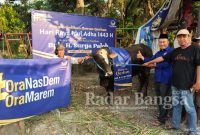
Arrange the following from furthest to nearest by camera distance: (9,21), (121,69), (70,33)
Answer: (9,21) < (70,33) < (121,69)

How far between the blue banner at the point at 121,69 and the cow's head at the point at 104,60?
0.54ft

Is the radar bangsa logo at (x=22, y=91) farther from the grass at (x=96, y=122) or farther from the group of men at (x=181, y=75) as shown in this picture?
the group of men at (x=181, y=75)

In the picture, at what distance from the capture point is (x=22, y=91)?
17.5 feet

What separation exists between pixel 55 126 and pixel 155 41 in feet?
21.1

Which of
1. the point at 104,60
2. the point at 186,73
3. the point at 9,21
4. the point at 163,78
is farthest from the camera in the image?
the point at 9,21

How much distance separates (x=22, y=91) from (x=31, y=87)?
25 centimetres

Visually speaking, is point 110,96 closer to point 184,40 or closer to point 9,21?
point 184,40

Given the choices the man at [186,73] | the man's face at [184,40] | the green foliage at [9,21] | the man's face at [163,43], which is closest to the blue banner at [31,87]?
the man's face at [163,43]

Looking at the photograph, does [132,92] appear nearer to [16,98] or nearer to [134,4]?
[16,98]

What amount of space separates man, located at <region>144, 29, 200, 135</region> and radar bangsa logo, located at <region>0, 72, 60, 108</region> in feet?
7.53

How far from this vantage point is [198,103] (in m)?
6.07

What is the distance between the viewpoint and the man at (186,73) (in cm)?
546

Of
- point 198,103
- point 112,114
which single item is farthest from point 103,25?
point 198,103

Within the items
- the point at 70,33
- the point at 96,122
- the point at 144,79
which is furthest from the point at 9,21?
the point at 96,122
